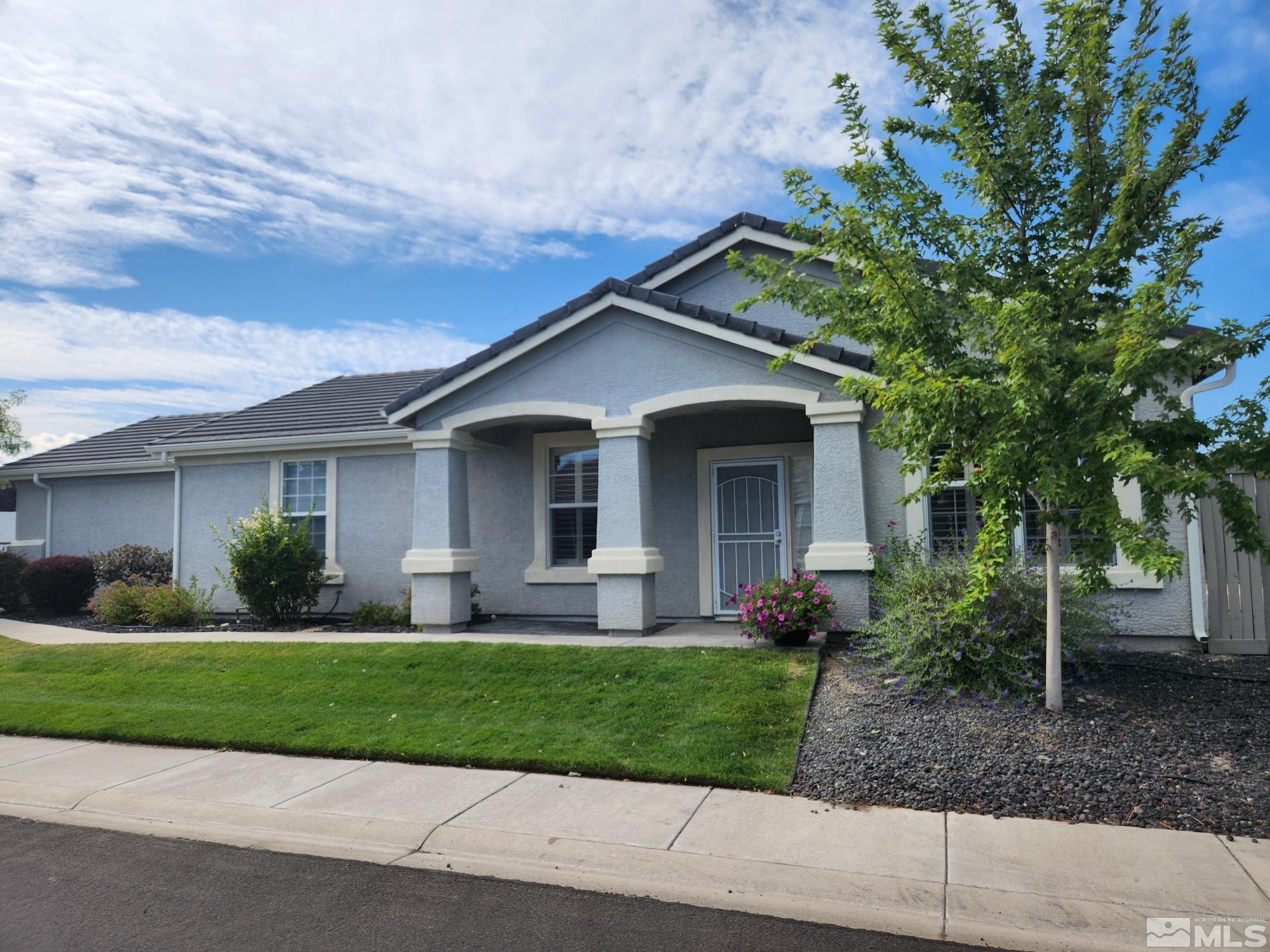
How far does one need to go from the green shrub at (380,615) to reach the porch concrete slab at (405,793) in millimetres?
5993

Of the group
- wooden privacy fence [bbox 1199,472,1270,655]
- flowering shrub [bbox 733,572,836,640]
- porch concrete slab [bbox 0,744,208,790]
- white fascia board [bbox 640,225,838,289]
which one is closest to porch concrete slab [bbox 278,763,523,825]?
porch concrete slab [bbox 0,744,208,790]

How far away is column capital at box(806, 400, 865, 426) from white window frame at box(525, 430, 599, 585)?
388 centimetres

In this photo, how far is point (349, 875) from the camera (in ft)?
16.1

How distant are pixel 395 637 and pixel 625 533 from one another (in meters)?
3.48

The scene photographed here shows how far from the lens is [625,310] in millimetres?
10789

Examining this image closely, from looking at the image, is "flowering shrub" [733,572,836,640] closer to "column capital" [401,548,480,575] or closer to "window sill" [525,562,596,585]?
"window sill" [525,562,596,585]

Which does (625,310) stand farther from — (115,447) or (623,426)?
(115,447)

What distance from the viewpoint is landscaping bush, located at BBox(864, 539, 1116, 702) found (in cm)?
726

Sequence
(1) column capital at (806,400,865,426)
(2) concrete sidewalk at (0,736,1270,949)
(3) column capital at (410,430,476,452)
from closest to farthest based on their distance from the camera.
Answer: (2) concrete sidewalk at (0,736,1270,949), (1) column capital at (806,400,865,426), (3) column capital at (410,430,476,452)

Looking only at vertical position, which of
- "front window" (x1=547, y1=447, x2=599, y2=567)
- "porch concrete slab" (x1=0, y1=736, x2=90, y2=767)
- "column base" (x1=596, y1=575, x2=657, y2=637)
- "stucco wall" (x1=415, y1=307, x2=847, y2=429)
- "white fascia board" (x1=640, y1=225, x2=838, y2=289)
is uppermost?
"white fascia board" (x1=640, y1=225, x2=838, y2=289)

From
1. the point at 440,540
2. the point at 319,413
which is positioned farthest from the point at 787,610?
the point at 319,413

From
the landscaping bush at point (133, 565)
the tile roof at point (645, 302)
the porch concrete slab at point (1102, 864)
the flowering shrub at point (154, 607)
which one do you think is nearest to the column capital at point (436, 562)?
the tile roof at point (645, 302)

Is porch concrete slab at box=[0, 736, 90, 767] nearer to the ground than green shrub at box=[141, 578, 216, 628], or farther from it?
nearer to the ground
